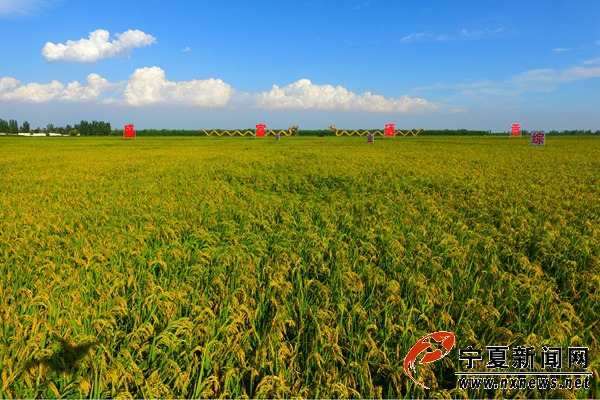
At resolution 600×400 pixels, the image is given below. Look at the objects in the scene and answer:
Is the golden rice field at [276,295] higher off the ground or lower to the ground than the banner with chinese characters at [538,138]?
lower

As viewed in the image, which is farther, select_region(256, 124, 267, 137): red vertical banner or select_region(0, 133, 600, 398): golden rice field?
select_region(256, 124, 267, 137): red vertical banner

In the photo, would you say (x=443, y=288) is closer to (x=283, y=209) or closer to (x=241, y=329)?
(x=241, y=329)

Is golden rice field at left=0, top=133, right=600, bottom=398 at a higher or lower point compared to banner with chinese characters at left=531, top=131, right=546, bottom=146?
lower

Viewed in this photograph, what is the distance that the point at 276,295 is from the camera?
322 cm

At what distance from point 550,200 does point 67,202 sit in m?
10.5

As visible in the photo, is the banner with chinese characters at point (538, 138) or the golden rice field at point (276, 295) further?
the banner with chinese characters at point (538, 138)

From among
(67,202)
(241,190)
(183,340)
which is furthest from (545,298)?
(67,202)

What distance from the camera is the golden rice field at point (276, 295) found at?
2203 mm

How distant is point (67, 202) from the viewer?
7.23 meters

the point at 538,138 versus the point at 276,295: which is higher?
the point at 538,138

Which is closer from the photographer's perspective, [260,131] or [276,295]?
[276,295]

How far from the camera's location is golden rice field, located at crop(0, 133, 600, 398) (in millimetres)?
2203

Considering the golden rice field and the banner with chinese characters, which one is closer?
the golden rice field

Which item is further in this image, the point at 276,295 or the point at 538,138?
the point at 538,138
